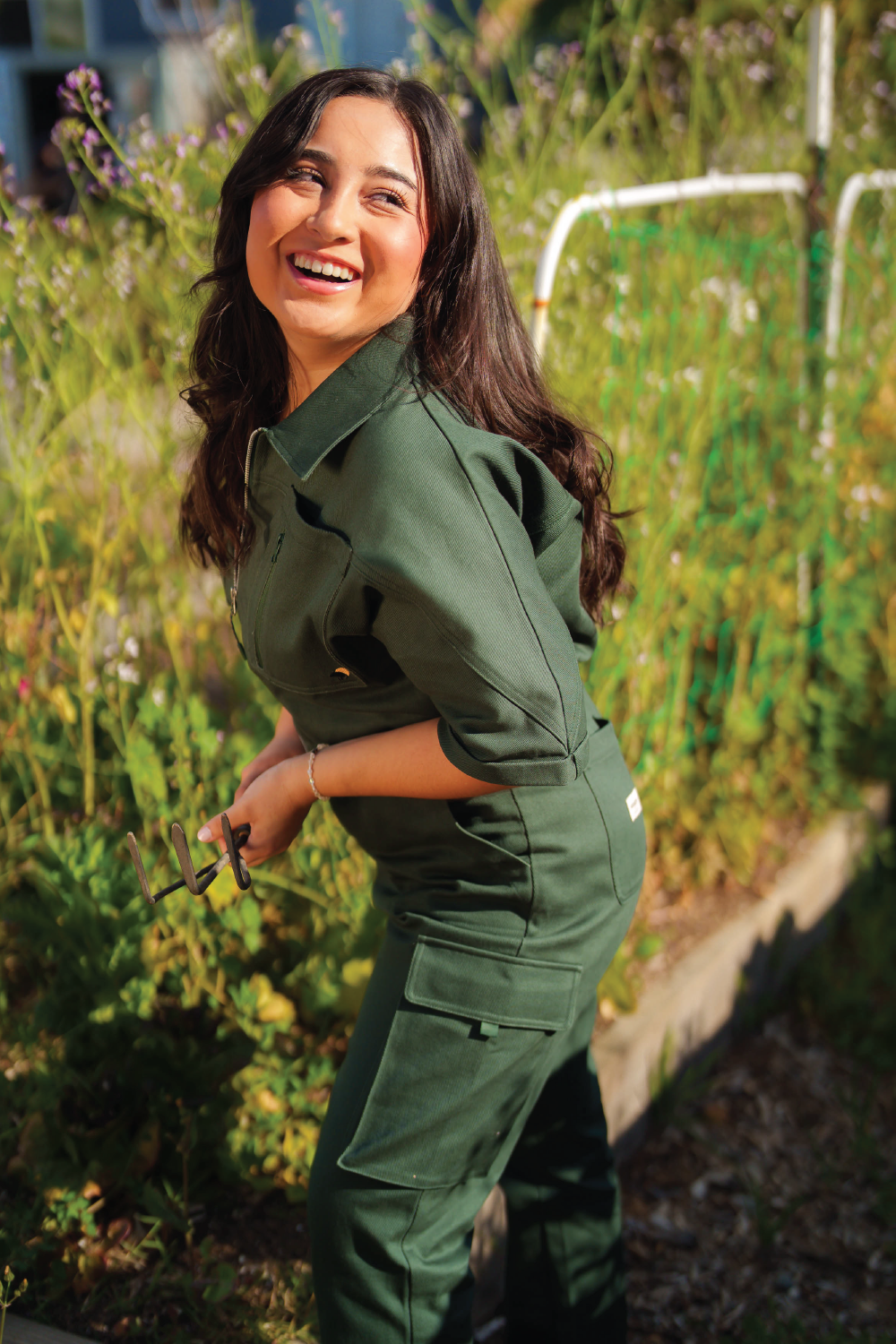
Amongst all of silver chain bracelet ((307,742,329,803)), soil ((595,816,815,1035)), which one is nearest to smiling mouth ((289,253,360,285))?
silver chain bracelet ((307,742,329,803))

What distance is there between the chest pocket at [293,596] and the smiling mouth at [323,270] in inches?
9.3

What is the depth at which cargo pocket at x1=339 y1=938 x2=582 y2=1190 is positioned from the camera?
4.38 ft

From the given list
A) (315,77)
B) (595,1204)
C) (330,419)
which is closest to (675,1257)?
(595,1204)

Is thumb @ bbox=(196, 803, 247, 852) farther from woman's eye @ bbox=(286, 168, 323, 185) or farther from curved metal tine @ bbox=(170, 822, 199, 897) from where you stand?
woman's eye @ bbox=(286, 168, 323, 185)

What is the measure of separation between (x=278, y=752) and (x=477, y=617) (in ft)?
1.99

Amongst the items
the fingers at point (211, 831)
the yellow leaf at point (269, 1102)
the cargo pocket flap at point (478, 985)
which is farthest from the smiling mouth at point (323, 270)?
the yellow leaf at point (269, 1102)

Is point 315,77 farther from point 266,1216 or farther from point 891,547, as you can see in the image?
point 891,547

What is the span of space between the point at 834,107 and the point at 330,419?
3836mm

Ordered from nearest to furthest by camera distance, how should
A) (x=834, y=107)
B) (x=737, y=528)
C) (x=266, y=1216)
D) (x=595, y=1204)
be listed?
(x=595, y=1204)
(x=266, y=1216)
(x=737, y=528)
(x=834, y=107)

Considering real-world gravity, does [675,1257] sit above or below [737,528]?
below

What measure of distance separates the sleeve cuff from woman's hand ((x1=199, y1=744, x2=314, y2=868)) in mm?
257

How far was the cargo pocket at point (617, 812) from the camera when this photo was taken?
143cm

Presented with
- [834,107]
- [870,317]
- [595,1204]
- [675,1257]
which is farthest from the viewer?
[834,107]

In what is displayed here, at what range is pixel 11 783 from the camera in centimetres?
230
